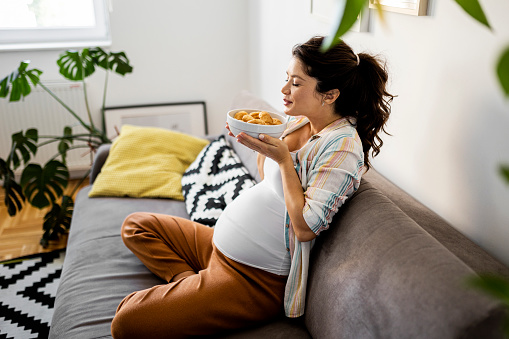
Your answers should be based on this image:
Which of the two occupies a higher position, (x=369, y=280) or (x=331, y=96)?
(x=331, y=96)

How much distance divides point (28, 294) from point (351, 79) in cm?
176

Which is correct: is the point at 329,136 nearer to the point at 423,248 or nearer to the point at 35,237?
the point at 423,248

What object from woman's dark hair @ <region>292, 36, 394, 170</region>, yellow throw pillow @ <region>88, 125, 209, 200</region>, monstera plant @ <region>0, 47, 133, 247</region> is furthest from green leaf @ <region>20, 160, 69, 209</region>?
woman's dark hair @ <region>292, 36, 394, 170</region>

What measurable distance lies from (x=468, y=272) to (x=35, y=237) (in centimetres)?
240

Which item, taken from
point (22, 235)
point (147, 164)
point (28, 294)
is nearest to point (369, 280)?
point (147, 164)

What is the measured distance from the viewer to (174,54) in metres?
3.36

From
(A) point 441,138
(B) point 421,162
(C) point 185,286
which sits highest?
(A) point 441,138

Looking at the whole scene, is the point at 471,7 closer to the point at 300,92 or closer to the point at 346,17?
the point at 346,17

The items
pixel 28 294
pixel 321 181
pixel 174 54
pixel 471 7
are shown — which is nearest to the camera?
pixel 471 7

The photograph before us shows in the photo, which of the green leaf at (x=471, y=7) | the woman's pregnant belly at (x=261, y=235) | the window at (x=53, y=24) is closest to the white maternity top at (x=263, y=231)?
the woman's pregnant belly at (x=261, y=235)

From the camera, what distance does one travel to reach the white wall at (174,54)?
3.21m

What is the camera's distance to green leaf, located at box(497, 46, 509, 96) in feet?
1.16

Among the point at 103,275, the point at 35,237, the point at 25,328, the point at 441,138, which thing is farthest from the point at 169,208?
the point at 441,138

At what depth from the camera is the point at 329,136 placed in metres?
1.26
